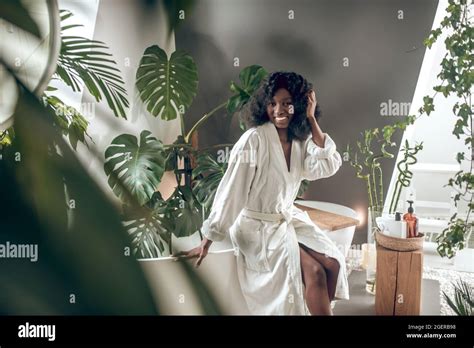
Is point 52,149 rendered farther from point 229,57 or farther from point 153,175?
point 229,57

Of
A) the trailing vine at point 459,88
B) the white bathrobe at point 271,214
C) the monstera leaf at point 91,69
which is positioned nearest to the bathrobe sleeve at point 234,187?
the white bathrobe at point 271,214

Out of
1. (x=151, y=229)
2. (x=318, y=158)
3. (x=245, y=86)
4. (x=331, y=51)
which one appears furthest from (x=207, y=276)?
(x=331, y=51)

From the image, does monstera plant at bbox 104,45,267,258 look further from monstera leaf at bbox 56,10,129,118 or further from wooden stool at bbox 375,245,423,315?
wooden stool at bbox 375,245,423,315

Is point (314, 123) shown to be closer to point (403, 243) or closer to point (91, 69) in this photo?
point (403, 243)

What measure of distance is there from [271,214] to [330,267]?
274 mm

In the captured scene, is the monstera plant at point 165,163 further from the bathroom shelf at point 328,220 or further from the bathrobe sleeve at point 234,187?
the bathroom shelf at point 328,220

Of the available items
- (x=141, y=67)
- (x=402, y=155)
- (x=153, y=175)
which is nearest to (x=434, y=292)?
(x=402, y=155)

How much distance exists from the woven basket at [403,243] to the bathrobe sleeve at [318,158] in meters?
0.32

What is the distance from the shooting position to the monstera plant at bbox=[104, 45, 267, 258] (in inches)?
72.5

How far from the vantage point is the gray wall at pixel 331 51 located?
1798 millimetres

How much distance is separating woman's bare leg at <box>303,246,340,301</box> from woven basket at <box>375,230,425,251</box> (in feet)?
Result: 0.67

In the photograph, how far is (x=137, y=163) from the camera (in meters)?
1.85

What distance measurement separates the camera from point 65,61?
1858 millimetres
